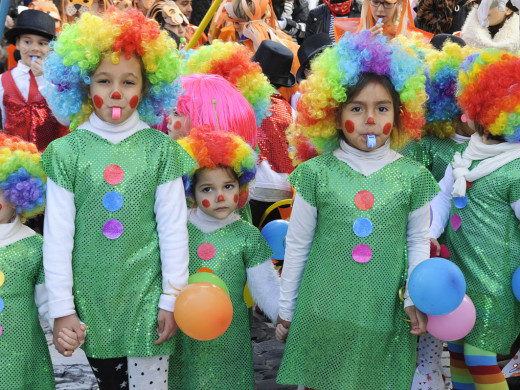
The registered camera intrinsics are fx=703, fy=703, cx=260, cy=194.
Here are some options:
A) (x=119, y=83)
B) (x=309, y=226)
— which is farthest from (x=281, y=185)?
(x=119, y=83)

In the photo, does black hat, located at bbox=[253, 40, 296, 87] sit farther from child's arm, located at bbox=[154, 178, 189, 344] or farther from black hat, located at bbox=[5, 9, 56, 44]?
child's arm, located at bbox=[154, 178, 189, 344]

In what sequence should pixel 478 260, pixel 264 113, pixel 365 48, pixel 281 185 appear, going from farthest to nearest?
pixel 281 185 < pixel 264 113 < pixel 478 260 < pixel 365 48

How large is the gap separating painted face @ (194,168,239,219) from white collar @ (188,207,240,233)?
33mm

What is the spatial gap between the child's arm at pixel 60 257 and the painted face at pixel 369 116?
128 centimetres

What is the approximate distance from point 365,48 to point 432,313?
121 cm

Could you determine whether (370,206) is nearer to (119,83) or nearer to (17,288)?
(119,83)

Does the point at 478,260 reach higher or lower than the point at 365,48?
lower

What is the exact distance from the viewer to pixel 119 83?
312cm

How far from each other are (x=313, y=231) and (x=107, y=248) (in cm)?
94

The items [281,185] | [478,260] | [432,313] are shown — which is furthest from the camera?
[281,185]

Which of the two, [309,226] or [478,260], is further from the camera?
[478,260]

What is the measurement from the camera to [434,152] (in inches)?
164

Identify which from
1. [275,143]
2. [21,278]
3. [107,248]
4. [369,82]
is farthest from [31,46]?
[369,82]

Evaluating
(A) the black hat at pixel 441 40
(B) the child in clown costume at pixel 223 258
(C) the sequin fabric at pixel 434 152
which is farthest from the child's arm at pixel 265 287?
(A) the black hat at pixel 441 40
